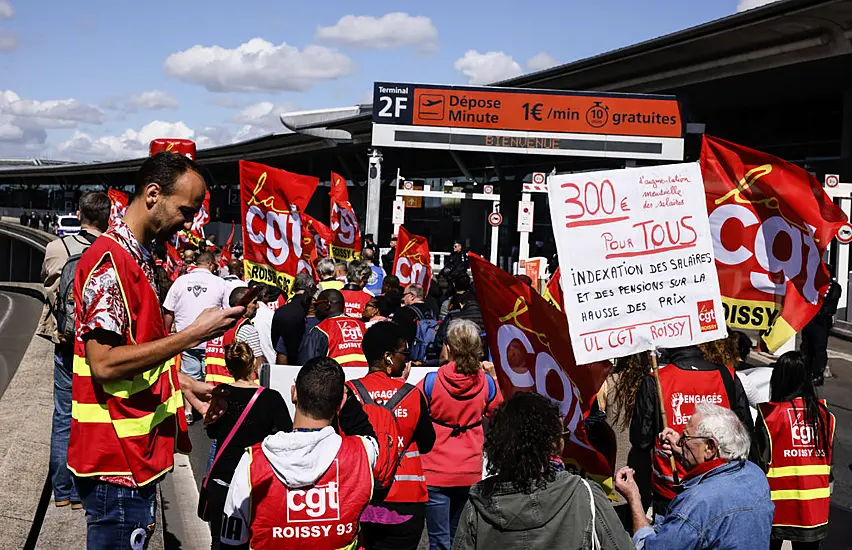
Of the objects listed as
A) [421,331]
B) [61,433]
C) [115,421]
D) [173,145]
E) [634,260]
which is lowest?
[61,433]

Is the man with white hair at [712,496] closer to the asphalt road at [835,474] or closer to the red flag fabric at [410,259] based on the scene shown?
the asphalt road at [835,474]

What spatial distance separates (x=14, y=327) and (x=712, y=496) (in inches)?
1009

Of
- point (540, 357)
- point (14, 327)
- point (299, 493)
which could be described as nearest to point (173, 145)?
point (540, 357)

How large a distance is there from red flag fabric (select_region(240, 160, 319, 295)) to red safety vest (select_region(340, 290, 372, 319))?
0.97 metres

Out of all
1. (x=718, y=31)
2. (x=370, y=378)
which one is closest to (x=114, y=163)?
(x=718, y=31)

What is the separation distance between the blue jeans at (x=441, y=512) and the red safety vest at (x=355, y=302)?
4.28 metres

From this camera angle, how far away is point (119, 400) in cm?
305

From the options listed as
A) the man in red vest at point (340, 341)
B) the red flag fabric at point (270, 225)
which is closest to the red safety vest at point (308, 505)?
the man in red vest at point (340, 341)

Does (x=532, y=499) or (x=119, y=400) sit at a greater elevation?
(x=119, y=400)

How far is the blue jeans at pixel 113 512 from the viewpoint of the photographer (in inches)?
123

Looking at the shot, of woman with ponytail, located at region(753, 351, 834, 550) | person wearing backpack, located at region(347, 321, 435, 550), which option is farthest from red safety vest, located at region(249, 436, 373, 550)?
woman with ponytail, located at region(753, 351, 834, 550)

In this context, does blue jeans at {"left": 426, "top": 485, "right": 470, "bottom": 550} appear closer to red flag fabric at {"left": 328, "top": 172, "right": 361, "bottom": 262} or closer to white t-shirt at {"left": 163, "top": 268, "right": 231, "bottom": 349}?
white t-shirt at {"left": 163, "top": 268, "right": 231, "bottom": 349}

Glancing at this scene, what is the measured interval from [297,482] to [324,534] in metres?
0.23

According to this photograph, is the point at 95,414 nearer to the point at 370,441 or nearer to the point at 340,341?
the point at 370,441
